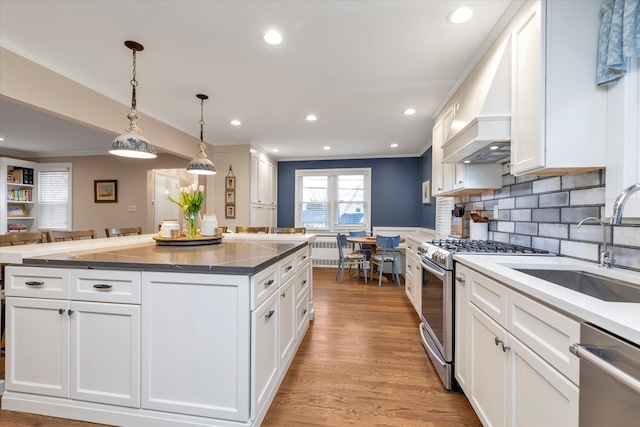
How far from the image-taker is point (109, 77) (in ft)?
8.28

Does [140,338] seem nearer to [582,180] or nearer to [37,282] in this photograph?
[37,282]

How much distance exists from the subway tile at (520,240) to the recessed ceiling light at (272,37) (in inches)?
92.5

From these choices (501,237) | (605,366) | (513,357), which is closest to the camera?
(605,366)

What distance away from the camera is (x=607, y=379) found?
73 cm

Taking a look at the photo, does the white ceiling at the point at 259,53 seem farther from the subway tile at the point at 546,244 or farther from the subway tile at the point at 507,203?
the subway tile at the point at 546,244

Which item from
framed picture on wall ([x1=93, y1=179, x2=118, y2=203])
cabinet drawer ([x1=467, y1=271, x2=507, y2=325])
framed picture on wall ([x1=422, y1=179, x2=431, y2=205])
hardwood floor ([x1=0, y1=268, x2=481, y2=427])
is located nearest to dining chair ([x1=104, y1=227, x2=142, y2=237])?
hardwood floor ([x1=0, y1=268, x2=481, y2=427])

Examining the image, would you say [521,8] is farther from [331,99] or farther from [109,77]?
[109,77]

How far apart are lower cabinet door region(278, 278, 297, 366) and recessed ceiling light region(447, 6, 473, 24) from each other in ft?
6.84

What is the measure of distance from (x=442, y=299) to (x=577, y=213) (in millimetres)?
946

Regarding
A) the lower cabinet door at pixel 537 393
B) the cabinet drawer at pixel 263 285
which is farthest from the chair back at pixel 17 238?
the lower cabinet door at pixel 537 393

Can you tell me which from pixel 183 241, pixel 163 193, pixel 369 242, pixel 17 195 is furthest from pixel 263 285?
pixel 17 195

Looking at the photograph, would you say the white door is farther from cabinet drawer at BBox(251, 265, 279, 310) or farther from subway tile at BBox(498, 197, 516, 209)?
subway tile at BBox(498, 197, 516, 209)

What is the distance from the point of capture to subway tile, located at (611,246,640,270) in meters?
1.23

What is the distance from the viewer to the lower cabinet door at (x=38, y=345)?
1.51 metres
